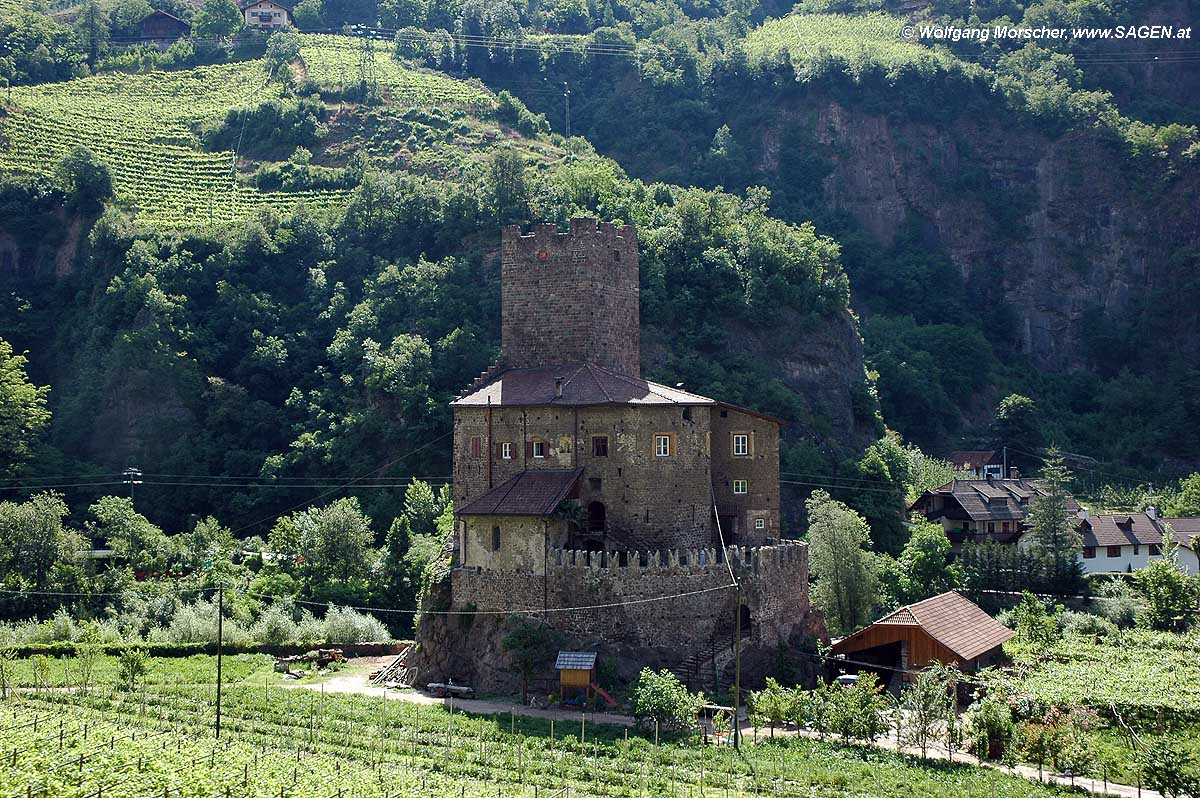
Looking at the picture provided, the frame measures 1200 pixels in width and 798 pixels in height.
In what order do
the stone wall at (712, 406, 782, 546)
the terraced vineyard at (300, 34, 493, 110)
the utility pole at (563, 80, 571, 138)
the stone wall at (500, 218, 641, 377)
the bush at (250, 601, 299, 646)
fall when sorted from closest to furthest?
the stone wall at (712, 406, 782, 546)
the bush at (250, 601, 299, 646)
the stone wall at (500, 218, 641, 377)
the terraced vineyard at (300, 34, 493, 110)
the utility pole at (563, 80, 571, 138)

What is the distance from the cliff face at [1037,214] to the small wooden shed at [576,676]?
9494 cm

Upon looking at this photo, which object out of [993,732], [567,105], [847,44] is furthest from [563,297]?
[847,44]

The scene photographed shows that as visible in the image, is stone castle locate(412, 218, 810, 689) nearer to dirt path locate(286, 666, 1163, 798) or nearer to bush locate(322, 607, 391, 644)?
dirt path locate(286, 666, 1163, 798)

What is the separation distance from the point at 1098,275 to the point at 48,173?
316 feet

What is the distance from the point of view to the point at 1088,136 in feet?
474

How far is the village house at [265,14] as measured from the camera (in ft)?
571

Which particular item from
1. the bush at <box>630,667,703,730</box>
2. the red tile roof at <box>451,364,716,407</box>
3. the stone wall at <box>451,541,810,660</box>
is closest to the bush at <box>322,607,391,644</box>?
the stone wall at <box>451,541,810,660</box>

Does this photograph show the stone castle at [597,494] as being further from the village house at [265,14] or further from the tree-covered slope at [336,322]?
the village house at [265,14]

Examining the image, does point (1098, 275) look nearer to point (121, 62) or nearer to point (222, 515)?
point (222, 515)

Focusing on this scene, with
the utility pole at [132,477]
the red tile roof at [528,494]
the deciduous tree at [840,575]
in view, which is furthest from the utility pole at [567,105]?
the red tile roof at [528,494]

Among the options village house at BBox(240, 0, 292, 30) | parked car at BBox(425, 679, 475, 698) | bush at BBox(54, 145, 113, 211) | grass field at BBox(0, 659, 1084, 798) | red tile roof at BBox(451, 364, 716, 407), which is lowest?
grass field at BBox(0, 659, 1084, 798)

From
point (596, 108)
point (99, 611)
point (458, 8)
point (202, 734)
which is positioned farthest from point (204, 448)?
point (458, 8)

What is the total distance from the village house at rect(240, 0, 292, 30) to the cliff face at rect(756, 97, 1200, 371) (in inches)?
2536

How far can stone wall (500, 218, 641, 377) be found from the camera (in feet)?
211
